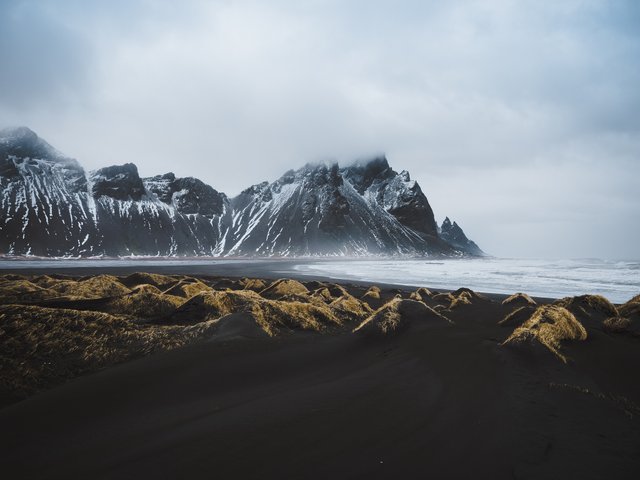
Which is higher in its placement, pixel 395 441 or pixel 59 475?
pixel 395 441

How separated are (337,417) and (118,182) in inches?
8010

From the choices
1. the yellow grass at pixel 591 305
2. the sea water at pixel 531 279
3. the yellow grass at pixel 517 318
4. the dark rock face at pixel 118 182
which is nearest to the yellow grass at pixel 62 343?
the yellow grass at pixel 517 318

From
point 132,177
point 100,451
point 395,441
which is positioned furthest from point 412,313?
point 132,177

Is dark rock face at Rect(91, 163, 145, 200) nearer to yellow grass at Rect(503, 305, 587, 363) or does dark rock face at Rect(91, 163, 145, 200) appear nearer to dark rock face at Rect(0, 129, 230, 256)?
dark rock face at Rect(0, 129, 230, 256)

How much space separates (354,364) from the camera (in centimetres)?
601

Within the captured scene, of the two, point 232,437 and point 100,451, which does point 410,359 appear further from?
point 100,451

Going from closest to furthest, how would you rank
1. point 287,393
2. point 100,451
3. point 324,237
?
point 100,451
point 287,393
point 324,237

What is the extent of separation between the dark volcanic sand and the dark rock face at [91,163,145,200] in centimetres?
19216

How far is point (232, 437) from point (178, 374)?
7.58ft

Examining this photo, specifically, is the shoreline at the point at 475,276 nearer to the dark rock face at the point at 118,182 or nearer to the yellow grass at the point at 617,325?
the yellow grass at the point at 617,325

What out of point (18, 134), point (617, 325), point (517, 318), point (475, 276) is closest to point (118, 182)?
point (18, 134)

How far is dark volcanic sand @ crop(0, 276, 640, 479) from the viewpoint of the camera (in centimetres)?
302

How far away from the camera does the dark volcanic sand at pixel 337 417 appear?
3.02 m

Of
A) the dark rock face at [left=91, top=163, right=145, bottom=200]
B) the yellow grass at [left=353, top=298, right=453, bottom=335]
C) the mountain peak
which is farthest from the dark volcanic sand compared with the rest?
the mountain peak
